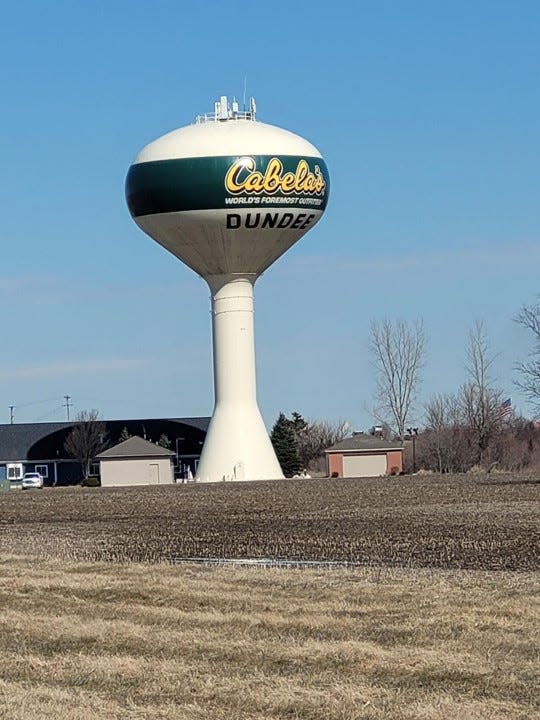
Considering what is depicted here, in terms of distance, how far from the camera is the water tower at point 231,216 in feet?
170

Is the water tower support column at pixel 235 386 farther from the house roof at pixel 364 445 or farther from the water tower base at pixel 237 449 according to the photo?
the house roof at pixel 364 445

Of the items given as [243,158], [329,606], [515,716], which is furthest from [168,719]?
[243,158]

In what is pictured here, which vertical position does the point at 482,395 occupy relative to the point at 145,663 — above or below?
above

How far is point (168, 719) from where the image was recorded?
8055mm

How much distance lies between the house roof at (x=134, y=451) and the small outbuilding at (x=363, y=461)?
8859 mm

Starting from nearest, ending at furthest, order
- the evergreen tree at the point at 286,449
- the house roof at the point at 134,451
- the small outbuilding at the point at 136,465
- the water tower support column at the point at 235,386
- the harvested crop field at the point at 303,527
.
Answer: the harvested crop field at the point at 303,527 → the water tower support column at the point at 235,386 → the small outbuilding at the point at 136,465 → the house roof at the point at 134,451 → the evergreen tree at the point at 286,449

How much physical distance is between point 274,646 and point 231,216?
42.1 metres

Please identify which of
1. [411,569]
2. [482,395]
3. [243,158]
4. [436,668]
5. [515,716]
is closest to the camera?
[515,716]

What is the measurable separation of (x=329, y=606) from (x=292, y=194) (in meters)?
40.7

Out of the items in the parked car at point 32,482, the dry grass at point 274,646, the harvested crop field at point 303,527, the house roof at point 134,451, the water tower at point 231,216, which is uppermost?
the water tower at point 231,216

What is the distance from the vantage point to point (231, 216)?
52.1m

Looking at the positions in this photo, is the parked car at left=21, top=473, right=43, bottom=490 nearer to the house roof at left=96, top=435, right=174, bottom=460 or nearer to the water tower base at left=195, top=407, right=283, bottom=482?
the house roof at left=96, top=435, right=174, bottom=460

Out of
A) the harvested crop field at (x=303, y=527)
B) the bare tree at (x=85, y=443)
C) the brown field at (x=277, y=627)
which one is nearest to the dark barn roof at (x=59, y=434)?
the bare tree at (x=85, y=443)

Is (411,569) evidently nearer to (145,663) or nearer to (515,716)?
(145,663)
